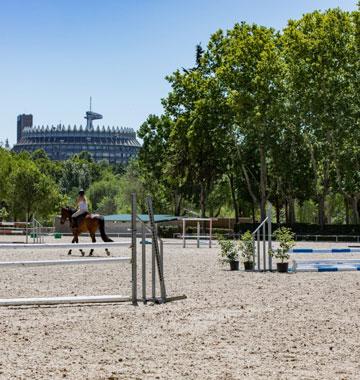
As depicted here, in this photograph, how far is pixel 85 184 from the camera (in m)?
164

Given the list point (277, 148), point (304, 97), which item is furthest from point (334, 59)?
point (277, 148)

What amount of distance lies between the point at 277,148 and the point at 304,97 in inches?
315

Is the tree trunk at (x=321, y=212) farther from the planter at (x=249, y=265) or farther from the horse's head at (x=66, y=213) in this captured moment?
the planter at (x=249, y=265)

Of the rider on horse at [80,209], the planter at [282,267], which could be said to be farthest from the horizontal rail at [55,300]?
the rider on horse at [80,209]

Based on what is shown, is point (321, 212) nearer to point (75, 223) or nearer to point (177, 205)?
point (177, 205)

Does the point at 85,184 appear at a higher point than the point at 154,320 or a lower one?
higher

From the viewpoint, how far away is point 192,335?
9.52 metres

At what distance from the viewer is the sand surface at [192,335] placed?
7488 millimetres

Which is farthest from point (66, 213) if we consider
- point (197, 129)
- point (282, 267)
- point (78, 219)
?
point (197, 129)

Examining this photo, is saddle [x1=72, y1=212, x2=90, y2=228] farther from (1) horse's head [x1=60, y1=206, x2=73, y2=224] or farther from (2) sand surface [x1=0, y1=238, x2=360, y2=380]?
(2) sand surface [x1=0, y1=238, x2=360, y2=380]

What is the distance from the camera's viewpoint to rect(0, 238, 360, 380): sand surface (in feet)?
24.6

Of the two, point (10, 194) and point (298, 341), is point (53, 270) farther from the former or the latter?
point (10, 194)

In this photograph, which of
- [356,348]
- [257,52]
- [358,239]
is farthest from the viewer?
[257,52]

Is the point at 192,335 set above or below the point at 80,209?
below
